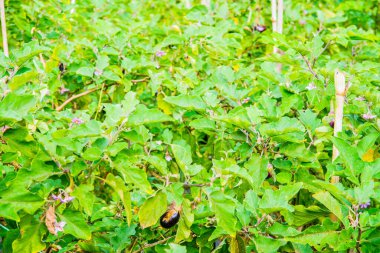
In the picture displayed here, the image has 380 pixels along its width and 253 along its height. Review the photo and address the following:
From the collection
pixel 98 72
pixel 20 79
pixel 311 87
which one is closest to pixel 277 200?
pixel 311 87

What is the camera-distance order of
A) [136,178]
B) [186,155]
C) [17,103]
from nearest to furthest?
[17,103] < [136,178] < [186,155]

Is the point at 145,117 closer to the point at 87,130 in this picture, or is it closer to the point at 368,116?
the point at 87,130

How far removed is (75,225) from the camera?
4.97ft

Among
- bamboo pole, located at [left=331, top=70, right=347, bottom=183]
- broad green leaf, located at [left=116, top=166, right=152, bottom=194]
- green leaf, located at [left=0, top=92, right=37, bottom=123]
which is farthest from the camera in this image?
bamboo pole, located at [left=331, top=70, right=347, bottom=183]

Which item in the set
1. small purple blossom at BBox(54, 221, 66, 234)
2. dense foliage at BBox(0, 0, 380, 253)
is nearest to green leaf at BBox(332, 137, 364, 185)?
dense foliage at BBox(0, 0, 380, 253)

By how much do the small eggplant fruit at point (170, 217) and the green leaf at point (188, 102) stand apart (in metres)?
0.38

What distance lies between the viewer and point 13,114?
1335 mm

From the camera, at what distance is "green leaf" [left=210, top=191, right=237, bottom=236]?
1.44 metres

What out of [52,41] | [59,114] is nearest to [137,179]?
[59,114]

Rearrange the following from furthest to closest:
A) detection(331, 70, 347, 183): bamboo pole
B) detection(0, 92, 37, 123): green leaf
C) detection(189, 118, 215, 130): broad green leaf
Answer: detection(189, 118, 215, 130): broad green leaf < detection(331, 70, 347, 183): bamboo pole < detection(0, 92, 37, 123): green leaf

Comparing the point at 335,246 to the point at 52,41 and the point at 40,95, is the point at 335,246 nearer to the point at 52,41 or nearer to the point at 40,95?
the point at 40,95

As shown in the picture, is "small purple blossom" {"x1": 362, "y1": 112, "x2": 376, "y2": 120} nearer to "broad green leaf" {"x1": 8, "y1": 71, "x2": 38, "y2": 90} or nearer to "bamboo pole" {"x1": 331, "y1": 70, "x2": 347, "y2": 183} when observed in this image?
"bamboo pole" {"x1": 331, "y1": 70, "x2": 347, "y2": 183}

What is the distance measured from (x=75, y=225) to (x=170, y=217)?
266 millimetres

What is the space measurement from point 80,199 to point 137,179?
6.1 inches
